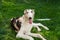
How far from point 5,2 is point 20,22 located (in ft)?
5.74

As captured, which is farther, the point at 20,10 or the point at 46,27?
the point at 20,10

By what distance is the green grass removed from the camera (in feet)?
20.0

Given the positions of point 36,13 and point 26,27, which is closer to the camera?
point 26,27

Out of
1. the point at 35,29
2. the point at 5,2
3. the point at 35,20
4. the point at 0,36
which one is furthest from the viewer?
the point at 5,2

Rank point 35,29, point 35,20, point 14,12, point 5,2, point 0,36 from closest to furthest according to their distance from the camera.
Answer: point 0,36, point 35,29, point 35,20, point 14,12, point 5,2

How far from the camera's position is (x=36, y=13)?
23.6 ft

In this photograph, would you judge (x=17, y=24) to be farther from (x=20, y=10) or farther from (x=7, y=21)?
(x=20, y=10)

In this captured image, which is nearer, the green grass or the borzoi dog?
the borzoi dog

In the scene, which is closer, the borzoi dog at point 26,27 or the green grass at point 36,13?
the borzoi dog at point 26,27

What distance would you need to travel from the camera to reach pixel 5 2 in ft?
25.3

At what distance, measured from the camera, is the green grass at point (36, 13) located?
6086 mm

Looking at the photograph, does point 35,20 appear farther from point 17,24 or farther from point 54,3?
point 54,3

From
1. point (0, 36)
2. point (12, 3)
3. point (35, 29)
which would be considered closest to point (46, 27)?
point (35, 29)

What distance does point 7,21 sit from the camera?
6457mm
